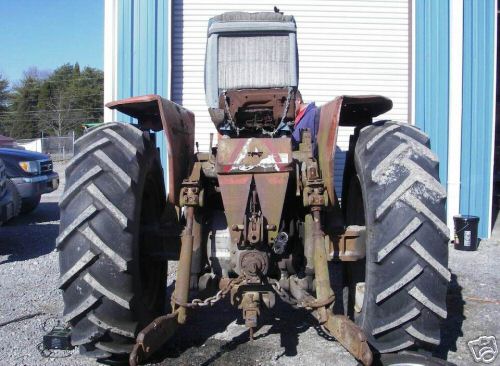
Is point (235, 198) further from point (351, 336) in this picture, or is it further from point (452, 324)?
point (452, 324)

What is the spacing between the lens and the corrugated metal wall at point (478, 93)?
860 centimetres

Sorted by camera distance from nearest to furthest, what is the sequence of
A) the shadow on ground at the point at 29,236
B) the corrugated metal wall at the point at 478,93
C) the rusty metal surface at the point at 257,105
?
1. the rusty metal surface at the point at 257,105
2. the shadow on ground at the point at 29,236
3. the corrugated metal wall at the point at 478,93

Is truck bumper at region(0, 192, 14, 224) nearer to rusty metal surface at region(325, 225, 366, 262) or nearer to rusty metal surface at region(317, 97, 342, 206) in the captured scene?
rusty metal surface at region(317, 97, 342, 206)

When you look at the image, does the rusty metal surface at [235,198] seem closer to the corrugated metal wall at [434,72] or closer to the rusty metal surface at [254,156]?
the rusty metal surface at [254,156]

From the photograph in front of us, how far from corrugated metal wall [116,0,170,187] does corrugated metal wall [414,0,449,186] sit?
4.14 m

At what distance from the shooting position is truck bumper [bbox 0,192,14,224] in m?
7.86

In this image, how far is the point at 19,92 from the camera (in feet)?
202

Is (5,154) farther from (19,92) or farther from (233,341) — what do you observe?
(19,92)

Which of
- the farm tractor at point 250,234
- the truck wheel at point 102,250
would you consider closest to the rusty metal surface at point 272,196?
the farm tractor at point 250,234

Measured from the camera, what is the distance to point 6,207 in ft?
26.1

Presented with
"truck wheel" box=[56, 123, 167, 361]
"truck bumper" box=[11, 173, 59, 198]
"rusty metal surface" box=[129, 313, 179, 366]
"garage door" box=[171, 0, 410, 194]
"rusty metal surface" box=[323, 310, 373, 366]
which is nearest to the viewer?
"rusty metal surface" box=[323, 310, 373, 366]

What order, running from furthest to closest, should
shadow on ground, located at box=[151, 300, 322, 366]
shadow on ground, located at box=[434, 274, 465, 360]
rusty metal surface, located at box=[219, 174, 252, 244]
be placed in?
1. shadow on ground, located at box=[434, 274, 465, 360]
2. shadow on ground, located at box=[151, 300, 322, 366]
3. rusty metal surface, located at box=[219, 174, 252, 244]

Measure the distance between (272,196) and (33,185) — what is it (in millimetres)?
8486

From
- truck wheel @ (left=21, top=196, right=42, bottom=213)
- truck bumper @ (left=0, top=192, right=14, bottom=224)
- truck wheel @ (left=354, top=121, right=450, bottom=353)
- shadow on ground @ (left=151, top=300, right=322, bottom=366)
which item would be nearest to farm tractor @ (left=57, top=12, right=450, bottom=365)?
truck wheel @ (left=354, top=121, right=450, bottom=353)
